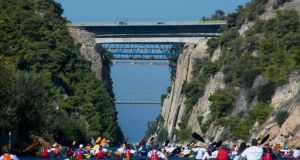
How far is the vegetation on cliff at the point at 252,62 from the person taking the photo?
130500 millimetres

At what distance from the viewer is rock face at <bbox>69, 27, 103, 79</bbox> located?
166250 millimetres

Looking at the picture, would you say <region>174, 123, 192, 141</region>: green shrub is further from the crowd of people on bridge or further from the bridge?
the crowd of people on bridge

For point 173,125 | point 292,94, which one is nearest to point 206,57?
point 173,125

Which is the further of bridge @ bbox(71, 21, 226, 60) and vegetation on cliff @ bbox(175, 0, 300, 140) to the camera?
bridge @ bbox(71, 21, 226, 60)

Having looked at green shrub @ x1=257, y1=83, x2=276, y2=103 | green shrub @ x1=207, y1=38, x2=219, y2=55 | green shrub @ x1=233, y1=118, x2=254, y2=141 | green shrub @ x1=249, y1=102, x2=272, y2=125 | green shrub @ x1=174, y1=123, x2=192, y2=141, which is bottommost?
green shrub @ x1=174, y1=123, x2=192, y2=141

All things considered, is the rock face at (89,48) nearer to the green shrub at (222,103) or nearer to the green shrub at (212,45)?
the green shrub at (212,45)

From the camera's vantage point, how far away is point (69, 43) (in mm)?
154625

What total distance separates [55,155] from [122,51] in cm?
9420

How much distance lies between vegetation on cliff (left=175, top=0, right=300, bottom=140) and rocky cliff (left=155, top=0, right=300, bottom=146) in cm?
13

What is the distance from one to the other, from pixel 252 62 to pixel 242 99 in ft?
17.6

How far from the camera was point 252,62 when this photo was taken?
468 ft

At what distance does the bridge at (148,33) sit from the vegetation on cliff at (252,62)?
7.73 metres

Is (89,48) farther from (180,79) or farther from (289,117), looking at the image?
(289,117)

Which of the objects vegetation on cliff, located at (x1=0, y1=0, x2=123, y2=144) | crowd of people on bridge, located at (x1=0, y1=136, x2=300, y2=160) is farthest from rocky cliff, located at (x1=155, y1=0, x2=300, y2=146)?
vegetation on cliff, located at (x1=0, y1=0, x2=123, y2=144)
